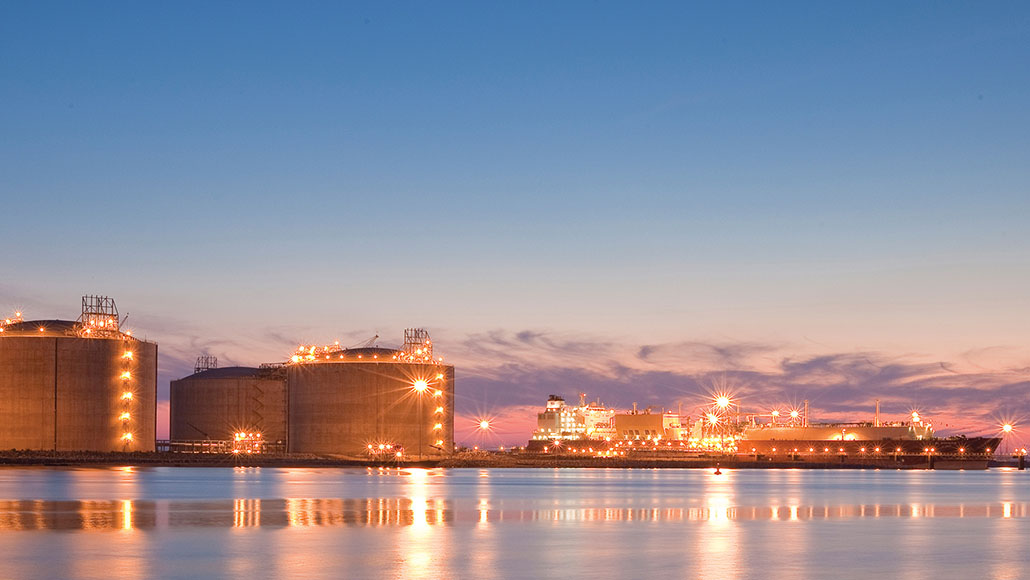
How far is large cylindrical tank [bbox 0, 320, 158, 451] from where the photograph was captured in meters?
107

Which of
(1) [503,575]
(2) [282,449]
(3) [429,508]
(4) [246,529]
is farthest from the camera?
(2) [282,449]

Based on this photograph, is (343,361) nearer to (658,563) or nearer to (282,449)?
(282,449)

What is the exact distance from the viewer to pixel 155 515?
42.5 meters

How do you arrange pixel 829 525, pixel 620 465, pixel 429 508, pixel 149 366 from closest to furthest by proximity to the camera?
pixel 829 525, pixel 429 508, pixel 149 366, pixel 620 465

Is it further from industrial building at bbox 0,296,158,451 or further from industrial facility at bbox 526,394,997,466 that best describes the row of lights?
industrial facility at bbox 526,394,997,466

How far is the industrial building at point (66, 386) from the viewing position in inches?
4210

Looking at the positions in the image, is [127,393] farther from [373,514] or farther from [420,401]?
[373,514]

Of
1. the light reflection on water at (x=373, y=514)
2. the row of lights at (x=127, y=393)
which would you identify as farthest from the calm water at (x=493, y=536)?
the row of lights at (x=127, y=393)

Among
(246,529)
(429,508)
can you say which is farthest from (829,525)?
(246,529)

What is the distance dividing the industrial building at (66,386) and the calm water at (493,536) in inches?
1974

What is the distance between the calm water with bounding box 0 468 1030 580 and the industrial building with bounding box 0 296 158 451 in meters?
50.1

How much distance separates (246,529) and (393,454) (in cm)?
8243

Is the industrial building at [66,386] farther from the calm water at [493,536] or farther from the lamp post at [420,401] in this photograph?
the calm water at [493,536]

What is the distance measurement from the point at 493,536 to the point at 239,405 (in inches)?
4207
